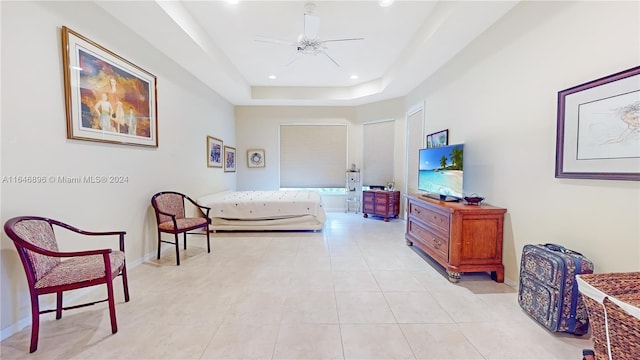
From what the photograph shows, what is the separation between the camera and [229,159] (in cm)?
608

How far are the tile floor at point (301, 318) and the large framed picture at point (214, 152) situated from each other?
2.33 m

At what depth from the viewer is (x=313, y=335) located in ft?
Answer: 5.83

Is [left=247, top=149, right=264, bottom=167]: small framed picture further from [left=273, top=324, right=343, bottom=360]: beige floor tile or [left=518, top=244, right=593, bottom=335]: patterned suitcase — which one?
[left=518, top=244, right=593, bottom=335]: patterned suitcase

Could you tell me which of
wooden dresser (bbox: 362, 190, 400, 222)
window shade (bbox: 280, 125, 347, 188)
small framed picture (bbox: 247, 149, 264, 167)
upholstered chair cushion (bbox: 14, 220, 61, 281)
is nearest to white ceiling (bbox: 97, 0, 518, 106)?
window shade (bbox: 280, 125, 347, 188)

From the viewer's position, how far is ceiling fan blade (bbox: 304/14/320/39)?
2.84 meters

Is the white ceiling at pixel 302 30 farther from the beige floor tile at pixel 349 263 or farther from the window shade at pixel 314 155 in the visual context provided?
the beige floor tile at pixel 349 263

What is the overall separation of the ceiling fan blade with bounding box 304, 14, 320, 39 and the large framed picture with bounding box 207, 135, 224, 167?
287cm

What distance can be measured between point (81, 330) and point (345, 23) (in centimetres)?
408

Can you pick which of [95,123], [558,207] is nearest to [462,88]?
[558,207]

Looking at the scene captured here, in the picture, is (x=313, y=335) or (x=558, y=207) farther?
(x=558, y=207)

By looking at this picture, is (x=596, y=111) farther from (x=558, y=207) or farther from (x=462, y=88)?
(x=462, y=88)

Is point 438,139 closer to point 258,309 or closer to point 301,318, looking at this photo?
point 301,318

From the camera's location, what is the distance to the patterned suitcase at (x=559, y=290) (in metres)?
1.69

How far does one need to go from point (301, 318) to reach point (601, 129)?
8.57 feet
